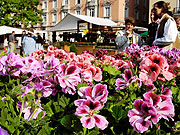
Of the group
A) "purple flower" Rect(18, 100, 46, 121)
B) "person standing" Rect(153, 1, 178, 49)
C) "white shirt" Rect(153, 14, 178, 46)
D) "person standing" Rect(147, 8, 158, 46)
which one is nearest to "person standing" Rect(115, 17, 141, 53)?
"person standing" Rect(147, 8, 158, 46)

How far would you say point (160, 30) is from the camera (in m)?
3.69

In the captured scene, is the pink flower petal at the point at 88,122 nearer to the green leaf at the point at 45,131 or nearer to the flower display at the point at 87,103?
the flower display at the point at 87,103

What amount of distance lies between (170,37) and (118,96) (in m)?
2.69

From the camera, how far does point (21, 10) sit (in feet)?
100

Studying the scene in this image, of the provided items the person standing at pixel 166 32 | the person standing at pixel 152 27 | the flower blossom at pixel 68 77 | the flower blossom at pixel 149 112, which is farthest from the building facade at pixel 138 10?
the flower blossom at pixel 149 112

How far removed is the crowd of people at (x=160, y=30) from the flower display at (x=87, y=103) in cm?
220

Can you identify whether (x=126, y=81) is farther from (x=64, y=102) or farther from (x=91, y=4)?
(x=91, y=4)

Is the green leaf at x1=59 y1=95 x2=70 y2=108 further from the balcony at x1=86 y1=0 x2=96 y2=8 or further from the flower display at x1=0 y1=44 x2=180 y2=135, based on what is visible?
the balcony at x1=86 y1=0 x2=96 y2=8

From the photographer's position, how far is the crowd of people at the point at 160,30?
3498mm

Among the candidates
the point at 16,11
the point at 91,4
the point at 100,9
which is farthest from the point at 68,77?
the point at 91,4

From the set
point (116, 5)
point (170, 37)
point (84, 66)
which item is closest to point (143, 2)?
point (116, 5)

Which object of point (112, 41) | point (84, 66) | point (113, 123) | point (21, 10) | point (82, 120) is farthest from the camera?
point (21, 10)

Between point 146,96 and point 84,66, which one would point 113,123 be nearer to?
point 146,96

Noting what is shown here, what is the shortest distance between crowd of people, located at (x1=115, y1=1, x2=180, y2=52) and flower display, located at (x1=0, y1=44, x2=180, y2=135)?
7.22 ft
